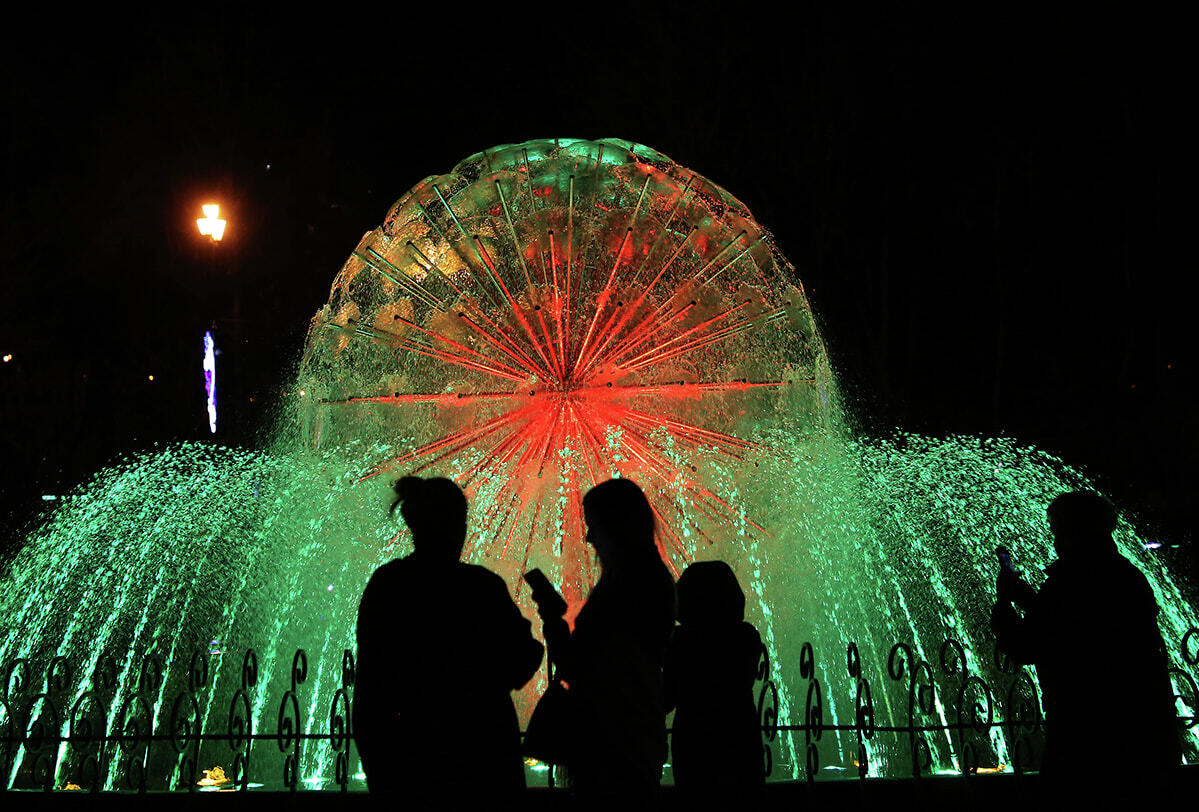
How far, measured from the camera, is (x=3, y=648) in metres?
10.2

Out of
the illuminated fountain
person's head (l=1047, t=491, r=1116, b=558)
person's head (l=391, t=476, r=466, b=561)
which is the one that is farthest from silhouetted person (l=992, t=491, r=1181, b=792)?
the illuminated fountain

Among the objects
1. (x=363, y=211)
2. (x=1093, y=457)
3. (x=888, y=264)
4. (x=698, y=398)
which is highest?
(x=363, y=211)

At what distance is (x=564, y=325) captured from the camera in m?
6.93

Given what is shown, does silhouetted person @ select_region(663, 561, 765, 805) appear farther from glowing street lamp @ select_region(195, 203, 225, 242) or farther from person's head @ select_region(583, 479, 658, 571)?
glowing street lamp @ select_region(195, 203, 225, 242)

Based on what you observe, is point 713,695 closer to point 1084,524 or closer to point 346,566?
point 1084,524

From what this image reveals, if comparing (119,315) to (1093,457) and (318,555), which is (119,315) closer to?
(318,555)

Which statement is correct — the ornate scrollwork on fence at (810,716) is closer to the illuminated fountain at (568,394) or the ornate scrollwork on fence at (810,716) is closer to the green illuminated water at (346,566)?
the illuminated fountain at (568,394)

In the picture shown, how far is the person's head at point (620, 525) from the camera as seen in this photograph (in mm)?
3432

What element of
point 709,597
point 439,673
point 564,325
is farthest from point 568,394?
point 439,673

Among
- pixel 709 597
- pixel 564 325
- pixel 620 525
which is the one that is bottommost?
pixel 709 597

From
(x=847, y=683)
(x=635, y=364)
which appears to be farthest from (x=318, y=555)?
(x=847, y=683)

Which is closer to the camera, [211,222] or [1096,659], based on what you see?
[1096,659]

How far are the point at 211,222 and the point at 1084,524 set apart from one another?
40.6 ft

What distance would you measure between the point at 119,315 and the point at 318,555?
1623 cm
